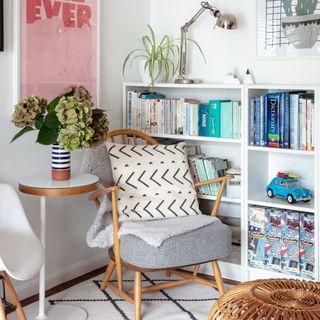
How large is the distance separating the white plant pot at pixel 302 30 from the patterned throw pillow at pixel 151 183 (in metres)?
0.97

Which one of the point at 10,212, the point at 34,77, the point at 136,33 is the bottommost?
the point at 10,212

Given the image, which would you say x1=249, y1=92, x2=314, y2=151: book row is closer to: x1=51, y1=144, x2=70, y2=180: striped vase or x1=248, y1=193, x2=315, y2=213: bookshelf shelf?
x1=248, y1=193, x2=315, y2=213: bookshelf shelf

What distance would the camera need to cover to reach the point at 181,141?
4.07 m

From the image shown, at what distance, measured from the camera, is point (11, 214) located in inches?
117

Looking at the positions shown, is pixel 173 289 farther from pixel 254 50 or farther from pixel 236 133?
pixel 254 50

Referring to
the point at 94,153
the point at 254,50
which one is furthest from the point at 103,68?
the point at 254,50

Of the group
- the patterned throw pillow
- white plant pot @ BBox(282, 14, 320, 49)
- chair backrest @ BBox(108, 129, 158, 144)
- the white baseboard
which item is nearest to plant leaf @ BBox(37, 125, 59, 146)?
the patterned throw pillow

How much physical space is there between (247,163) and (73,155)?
3.48 feet

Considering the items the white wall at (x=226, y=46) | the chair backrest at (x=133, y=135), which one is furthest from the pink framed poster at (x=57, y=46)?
the white wall at (x=226, y=46)

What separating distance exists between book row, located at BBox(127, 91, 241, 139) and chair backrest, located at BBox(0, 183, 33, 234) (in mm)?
1281

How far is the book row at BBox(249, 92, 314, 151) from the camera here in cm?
340

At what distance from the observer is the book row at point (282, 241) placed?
345cm

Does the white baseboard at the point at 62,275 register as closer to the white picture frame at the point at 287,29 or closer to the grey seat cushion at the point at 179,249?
the grey seat cushion at the point at 179,249

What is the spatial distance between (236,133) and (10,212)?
4.79ft
